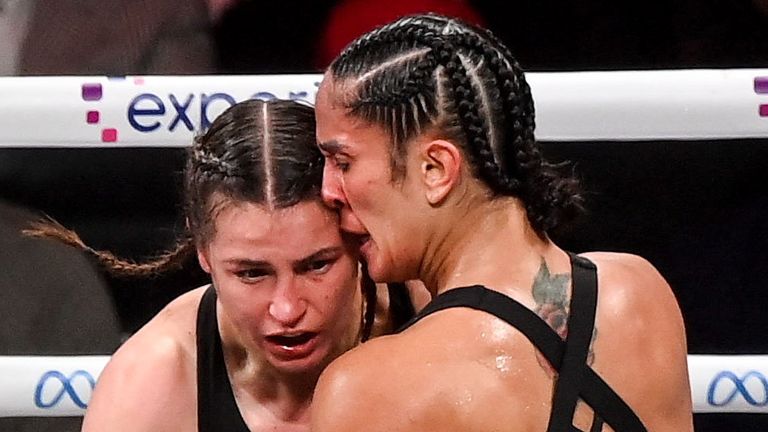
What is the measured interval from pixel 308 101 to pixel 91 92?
0.73 feet

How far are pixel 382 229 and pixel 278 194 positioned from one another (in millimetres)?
125

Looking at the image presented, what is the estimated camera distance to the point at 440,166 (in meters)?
0.93

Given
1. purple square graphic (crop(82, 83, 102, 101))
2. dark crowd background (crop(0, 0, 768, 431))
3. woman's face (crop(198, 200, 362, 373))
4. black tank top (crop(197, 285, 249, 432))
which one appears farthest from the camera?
dark crowd background (crop(0, 0, 768, 431))

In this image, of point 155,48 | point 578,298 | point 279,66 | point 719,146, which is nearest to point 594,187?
point 719,146

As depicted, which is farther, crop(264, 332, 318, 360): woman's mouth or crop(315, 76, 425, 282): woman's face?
crop(264, 332, 318, 360): woman's mouth

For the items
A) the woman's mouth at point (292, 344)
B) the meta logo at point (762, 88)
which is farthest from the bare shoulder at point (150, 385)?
the meta logo at point (762, 88)

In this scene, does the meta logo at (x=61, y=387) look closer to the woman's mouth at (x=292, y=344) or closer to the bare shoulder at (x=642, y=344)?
the woman's mouth at (x=292, y=344)

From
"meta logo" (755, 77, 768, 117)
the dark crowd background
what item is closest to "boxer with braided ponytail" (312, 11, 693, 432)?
"meta logo" (755, 77, 768, 117)

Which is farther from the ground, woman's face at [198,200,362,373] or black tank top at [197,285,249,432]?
woman's face at [198,200,362,373]

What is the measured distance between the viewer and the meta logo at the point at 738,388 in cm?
129

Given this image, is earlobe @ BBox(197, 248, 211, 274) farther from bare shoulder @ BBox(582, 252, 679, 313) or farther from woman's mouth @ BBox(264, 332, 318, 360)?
bare shoulder @ BBox(582, 252, 679, 313)

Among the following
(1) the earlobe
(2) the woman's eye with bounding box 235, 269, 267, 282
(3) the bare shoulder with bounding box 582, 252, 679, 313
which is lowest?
(3) the bare shoulder with bounding box 582, 252, 679, 313

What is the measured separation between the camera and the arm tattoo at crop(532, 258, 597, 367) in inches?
36.7

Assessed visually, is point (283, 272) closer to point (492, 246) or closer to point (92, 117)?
point (492, 246)
